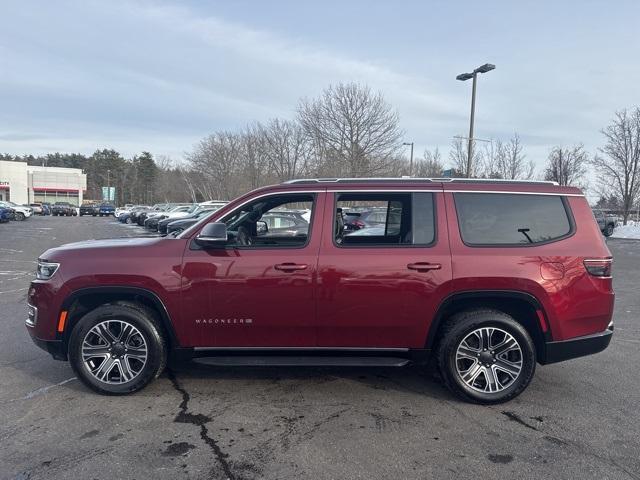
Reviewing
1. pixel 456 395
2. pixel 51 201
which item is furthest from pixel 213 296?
pixel 51 201

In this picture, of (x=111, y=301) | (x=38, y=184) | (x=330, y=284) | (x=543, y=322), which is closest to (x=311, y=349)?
(x=330, y=284)

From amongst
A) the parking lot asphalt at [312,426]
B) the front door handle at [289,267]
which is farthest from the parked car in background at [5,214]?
the front door handle at [289,267]

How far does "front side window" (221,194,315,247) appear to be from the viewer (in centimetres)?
435

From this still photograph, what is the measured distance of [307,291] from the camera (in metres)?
4.12

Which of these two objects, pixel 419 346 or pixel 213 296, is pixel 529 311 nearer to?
pixel 419 346

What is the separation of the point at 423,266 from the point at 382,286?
0.40m

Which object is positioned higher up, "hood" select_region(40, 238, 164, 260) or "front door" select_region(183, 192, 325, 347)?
"hood" select_region(40, 238, 164, 260)

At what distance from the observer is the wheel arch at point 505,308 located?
13.6 feet

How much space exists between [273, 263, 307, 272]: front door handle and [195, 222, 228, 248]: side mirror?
0.52 meters

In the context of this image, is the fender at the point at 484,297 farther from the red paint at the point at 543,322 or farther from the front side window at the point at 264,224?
the front side window at the point at 264,224

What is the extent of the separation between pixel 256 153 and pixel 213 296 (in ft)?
139

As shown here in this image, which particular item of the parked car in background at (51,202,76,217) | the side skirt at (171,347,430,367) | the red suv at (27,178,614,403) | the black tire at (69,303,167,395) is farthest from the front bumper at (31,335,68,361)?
the parked car in background at (51,202,76,217)

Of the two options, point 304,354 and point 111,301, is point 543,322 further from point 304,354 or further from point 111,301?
point 111,301

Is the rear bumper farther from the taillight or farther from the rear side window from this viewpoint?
the rear side window
